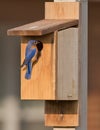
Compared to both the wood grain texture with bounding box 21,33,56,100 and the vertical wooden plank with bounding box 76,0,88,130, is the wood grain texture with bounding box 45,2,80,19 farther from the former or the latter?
the wood grain texture with bounding box 21,33,56,100

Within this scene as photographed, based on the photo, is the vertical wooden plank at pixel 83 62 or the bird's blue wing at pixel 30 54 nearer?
the bird's blue wing at pixel 30 54

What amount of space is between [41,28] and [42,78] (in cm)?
22

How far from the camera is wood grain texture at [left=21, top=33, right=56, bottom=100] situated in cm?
236

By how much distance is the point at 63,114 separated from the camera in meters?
2.54

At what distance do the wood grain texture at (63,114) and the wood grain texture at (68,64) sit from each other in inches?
2.6

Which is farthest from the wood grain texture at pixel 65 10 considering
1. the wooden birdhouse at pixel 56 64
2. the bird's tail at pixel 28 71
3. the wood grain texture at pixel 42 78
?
the bird's tail at pixel 28 71

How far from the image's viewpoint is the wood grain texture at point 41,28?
7.49ft

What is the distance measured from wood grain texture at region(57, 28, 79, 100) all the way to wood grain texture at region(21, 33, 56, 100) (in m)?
0.07

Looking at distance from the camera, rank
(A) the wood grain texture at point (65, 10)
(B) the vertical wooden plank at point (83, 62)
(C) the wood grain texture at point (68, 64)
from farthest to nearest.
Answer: (B) the vertical wooden plank at point (83, 62), (A) the wood grain texture at point (65, 10), (C) the wood grain texture at point (68, 64)

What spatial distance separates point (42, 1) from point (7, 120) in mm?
927

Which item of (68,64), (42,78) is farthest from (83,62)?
(42,78)

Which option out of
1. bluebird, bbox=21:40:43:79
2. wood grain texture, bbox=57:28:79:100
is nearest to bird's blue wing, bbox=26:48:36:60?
→ bluebird, bbox=21:40:43:79

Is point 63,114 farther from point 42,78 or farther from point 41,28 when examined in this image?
point 41,28

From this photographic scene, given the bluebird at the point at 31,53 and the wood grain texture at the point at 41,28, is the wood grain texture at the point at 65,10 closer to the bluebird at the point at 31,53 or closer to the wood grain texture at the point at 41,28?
the wood grain texture at the point at 41,28
